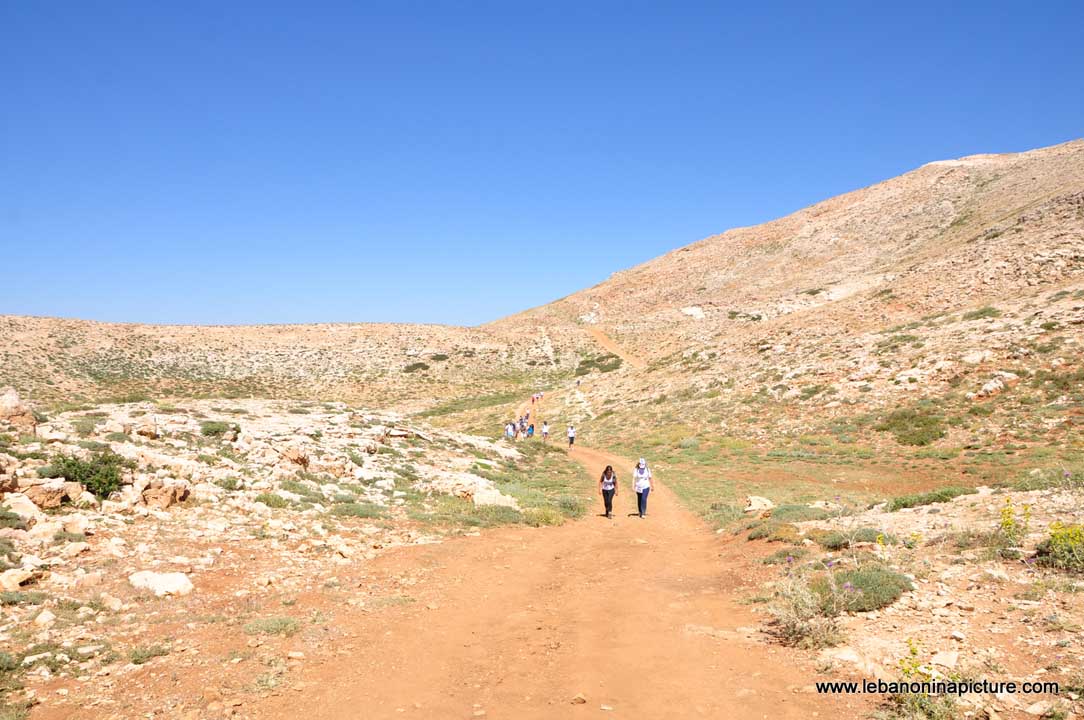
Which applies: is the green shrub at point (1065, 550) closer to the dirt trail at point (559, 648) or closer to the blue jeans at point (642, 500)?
the dirt trail at point (559, 648)

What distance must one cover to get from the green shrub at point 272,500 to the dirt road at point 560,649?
338 cm

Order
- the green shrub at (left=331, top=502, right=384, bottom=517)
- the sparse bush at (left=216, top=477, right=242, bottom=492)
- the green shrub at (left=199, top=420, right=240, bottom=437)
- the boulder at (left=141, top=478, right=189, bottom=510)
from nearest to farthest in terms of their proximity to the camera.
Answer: the boulder at (left=141, top=478, right=189, bottom=510), the sparse bush at (left=216, top=477, right=242, bottom=492), the green shrub at (left=331, top=502, right=384, bottom=517), the green shrub at (left=199, top=420, right=240, bottom=437)

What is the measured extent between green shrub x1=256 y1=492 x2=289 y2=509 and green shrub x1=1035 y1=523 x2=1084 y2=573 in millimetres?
13771

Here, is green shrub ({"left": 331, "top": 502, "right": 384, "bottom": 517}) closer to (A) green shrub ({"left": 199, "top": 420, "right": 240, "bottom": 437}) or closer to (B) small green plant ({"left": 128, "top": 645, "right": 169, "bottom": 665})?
(A) green shrub ({"left": 199, "top": 420, "right": 240, "bottom": 437})

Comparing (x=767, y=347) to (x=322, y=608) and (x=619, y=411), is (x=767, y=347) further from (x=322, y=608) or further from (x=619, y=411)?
(x=322, y=608)

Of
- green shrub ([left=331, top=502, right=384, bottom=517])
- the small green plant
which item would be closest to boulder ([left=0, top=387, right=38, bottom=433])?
green shrub ([left=331, top=502, right=384, bottom=517])

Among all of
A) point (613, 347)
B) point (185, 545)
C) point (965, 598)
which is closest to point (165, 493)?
point (185, 545)

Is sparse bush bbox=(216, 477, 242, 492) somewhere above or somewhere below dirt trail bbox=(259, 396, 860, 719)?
above

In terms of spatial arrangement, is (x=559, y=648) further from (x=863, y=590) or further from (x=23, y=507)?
(x=23, y=507)

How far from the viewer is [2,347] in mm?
59125

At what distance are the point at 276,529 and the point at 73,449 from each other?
207 inches

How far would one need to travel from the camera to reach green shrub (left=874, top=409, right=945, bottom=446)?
24375mm

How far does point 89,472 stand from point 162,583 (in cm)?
464

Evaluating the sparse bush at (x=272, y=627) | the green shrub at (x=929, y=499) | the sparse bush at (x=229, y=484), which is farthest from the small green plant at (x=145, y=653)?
the green shrub at (x=929, y=499)
